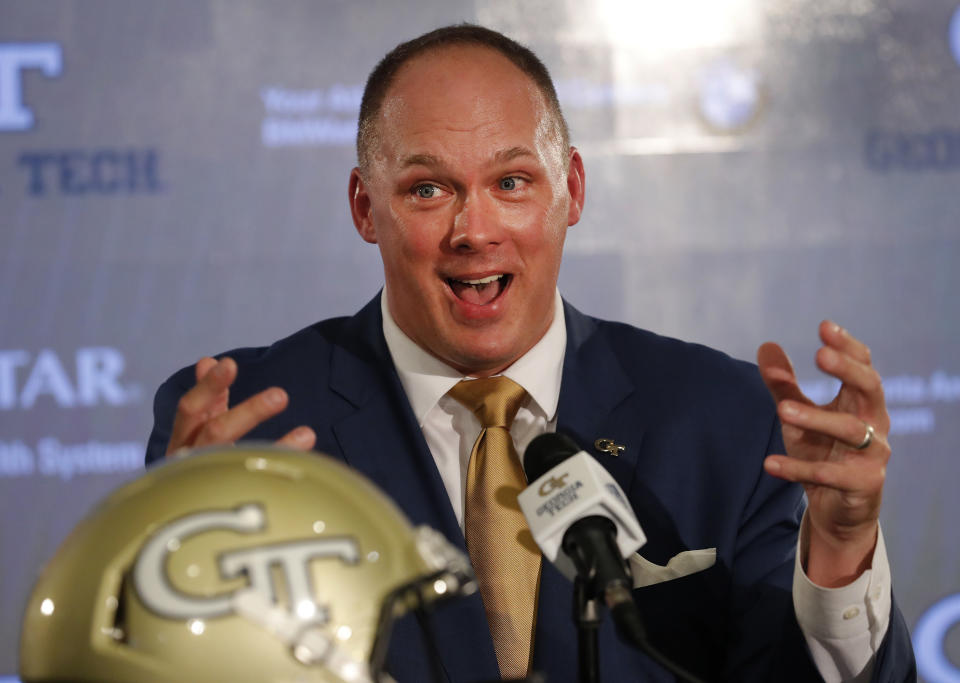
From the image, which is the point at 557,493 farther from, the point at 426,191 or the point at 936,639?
the point at 936,639

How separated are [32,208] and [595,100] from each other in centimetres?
162

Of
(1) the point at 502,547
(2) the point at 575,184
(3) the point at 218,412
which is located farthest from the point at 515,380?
(3) the point at 218,412

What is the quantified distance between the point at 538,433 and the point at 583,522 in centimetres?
71

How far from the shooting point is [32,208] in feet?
9.54

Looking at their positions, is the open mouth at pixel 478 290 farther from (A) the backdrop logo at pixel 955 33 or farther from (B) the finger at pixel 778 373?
(A) the backdrop logo at pixel 955 33

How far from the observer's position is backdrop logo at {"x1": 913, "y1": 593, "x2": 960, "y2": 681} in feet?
9.68

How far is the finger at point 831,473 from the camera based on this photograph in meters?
1.22

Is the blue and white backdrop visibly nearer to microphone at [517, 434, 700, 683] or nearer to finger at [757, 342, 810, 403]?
finger at [757, 342, 810, 403]

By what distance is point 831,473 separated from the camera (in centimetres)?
122

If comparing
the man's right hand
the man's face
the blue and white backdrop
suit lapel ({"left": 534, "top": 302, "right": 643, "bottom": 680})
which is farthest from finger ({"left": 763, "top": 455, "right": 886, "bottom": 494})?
the blue and white backdrop

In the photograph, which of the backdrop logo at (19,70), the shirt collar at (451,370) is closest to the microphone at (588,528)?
the shirt collar at (451,370)

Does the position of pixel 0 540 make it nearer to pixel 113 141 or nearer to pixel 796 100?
pixel 113 141

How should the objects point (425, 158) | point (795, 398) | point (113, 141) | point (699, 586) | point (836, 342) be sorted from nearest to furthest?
1. point (836, 342)
2. point (795, 398)
3. point (699, 586)
4. point (425, 158)
5. point (113, 141)

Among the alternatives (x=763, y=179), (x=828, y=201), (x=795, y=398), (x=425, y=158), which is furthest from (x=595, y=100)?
(x=795, y=398)
